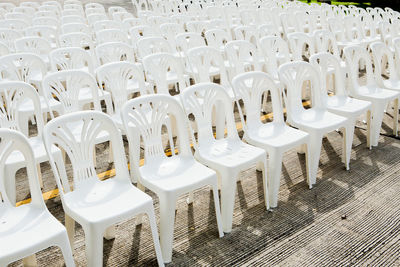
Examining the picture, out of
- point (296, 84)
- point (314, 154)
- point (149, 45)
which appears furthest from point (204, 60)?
point (314, 154)

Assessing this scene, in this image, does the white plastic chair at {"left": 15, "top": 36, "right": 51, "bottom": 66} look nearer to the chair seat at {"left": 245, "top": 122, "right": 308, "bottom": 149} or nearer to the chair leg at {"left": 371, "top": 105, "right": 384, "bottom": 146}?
the chair seat at {"left": 245, "top": 122, "right": 308, "bottom": 149}

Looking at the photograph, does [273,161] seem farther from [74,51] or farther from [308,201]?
[74,51]

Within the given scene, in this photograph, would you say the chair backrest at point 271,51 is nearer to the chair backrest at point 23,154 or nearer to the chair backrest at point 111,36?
the chair backrest at point 111,36

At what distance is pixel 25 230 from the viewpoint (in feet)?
7.80

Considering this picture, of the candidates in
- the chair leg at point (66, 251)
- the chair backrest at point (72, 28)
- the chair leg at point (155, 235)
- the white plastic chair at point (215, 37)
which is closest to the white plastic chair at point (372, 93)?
the white plastic chair at point (215, 37)

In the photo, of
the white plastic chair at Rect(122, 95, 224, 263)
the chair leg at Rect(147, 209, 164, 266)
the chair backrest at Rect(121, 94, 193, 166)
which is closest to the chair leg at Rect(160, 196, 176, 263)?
the white plastic chair at Rect(122, 95, 224, 263)

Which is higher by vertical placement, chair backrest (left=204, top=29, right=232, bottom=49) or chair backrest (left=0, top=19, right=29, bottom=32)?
chair backrest (left=0, top=19, right=29, bottom=32)

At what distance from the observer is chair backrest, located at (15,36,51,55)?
17.4 ft

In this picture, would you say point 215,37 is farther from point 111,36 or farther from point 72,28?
point 72,28

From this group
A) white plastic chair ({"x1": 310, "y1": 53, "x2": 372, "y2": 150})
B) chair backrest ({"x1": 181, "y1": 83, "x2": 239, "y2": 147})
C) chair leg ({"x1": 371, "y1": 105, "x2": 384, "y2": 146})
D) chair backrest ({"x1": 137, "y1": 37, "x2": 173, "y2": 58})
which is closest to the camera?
chair backrest ({"x1": 181, "y1": 83, "x2": 239, "y2": 147})

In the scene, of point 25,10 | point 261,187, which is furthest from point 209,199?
point 25,10

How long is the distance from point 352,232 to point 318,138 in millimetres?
977

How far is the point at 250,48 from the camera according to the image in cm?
546

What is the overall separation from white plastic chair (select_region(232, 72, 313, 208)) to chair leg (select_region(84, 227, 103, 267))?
1618mm
